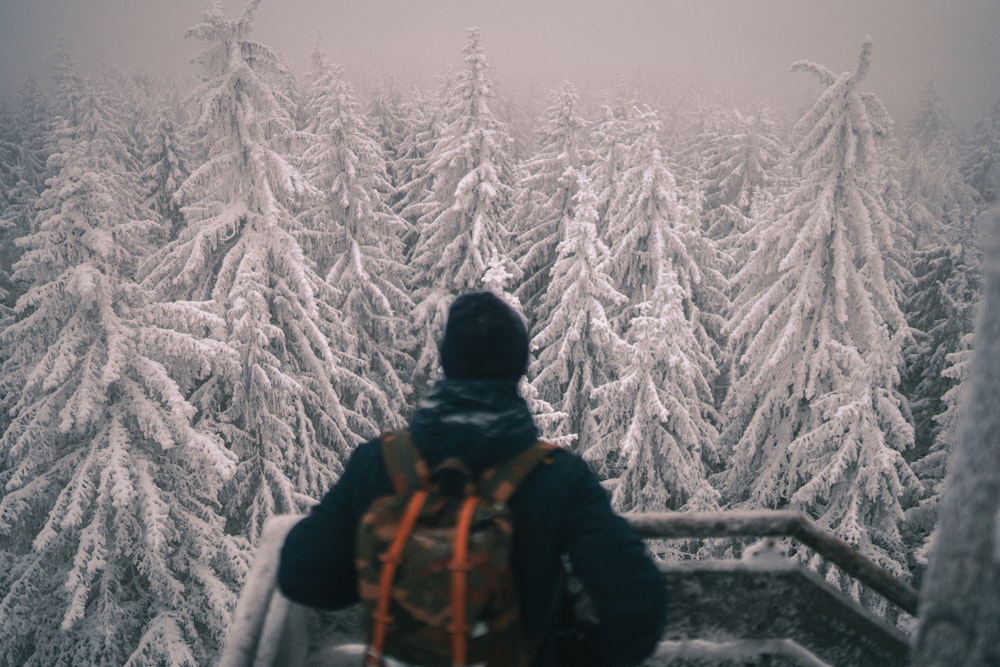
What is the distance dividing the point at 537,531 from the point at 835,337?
17.1 meters

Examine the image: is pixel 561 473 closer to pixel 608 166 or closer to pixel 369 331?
pixel 608 166

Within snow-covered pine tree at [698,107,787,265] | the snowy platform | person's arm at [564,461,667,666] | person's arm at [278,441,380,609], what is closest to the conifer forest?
snow-covered pine tree at [698,107,787,265]

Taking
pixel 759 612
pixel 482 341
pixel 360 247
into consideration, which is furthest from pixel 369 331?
pixel 482 341

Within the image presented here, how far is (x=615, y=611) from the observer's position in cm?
167

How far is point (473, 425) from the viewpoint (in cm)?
176

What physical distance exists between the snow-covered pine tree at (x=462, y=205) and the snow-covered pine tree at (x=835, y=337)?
865 centimetres

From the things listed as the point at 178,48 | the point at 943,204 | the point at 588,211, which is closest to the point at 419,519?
the point at 588,211

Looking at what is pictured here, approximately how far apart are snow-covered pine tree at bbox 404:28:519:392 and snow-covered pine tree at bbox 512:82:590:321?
98cm

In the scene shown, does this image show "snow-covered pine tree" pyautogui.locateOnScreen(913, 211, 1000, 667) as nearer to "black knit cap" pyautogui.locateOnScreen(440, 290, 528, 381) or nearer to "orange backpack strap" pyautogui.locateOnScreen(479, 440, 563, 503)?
"orange backpack strap" pyautogui.locateOnScreen(479, 440, 563, 503)

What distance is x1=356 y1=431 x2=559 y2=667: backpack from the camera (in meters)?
1.59

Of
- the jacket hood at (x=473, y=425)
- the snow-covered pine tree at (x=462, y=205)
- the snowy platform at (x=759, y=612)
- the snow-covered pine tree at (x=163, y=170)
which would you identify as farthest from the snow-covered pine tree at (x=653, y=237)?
the snow-covered pine tree at (x=163, y=170)

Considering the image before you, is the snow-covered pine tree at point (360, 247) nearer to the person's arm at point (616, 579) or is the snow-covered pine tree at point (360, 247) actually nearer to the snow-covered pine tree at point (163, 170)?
the snow-covered pine tree at point (163, 170)

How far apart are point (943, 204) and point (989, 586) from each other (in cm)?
4145

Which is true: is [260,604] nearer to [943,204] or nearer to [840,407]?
[840,407]
